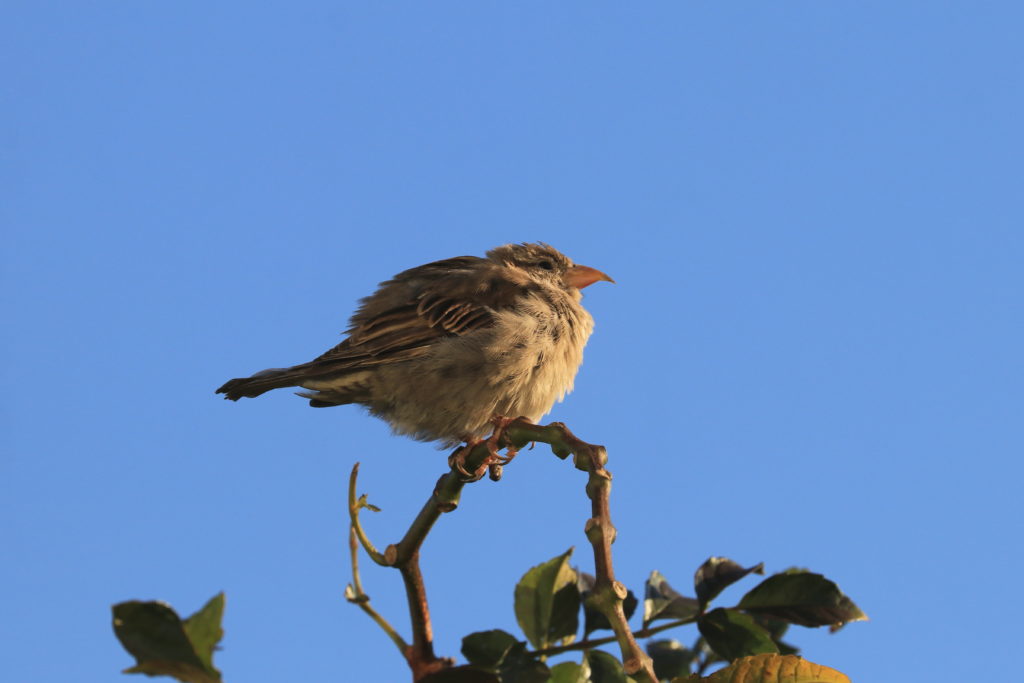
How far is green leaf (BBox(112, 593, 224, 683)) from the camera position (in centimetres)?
129

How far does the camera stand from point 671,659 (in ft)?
8.05

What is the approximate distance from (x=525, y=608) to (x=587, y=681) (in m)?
0.29

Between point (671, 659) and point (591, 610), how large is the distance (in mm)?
539

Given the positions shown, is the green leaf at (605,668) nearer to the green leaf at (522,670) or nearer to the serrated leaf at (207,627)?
the green leaf at (522,670)

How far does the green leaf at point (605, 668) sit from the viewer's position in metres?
1.67

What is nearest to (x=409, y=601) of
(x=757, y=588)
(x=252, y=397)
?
(x=757, y=588)

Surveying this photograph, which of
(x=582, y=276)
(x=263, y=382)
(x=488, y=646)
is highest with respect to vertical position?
(x=582, y=276)

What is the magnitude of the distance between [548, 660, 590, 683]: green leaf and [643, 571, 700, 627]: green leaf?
→ 0.44 meters

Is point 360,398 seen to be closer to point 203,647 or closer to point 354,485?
point 354,485

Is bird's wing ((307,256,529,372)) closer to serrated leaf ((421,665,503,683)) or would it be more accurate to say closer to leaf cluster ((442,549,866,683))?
leaf cluster ((442,549,866,683))

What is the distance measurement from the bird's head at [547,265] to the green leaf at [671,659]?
4.00 metres

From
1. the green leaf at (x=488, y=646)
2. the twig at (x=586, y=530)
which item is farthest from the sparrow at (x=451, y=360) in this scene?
the green leaf at (x=488, y=646)

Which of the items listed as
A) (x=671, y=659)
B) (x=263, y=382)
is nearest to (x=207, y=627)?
(x=671, y=659)

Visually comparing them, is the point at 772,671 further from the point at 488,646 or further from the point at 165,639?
the point at 165,639
